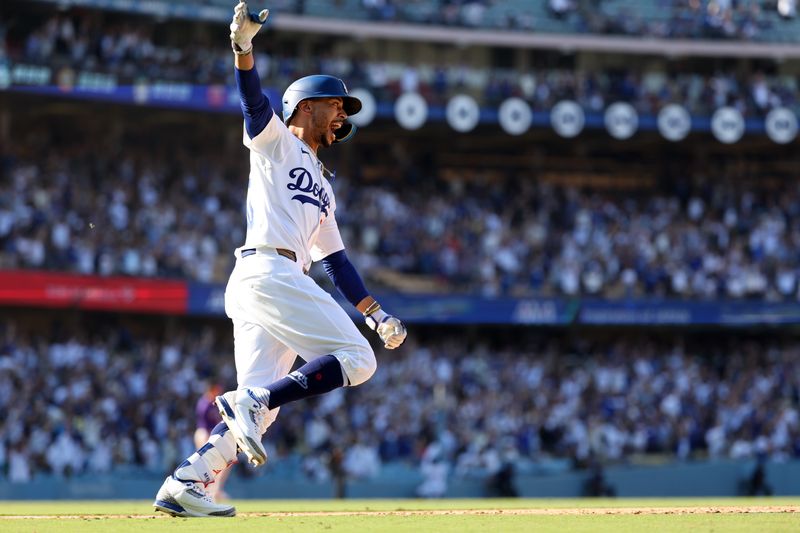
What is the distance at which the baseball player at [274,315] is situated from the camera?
6281mm

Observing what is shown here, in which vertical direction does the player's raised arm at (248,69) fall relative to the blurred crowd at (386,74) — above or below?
below

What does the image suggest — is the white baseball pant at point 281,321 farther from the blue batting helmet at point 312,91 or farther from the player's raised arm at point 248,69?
the blue batting helmet at point 312,91

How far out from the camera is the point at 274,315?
6379mm

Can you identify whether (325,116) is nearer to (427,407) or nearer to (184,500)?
(184,500)

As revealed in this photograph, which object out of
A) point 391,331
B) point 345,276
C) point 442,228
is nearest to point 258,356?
point 391,331

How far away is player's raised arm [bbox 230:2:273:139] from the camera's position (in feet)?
19.7

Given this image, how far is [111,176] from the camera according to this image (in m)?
25.0

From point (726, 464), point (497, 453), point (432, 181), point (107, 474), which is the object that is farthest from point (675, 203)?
point (107, 474)

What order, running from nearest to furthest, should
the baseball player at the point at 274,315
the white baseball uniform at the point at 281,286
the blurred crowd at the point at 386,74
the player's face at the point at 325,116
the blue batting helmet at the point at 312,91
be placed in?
the baseball player at the point at 274,315
the white baseball uniform at the point at 281,286
the blue batting helmet at the point at 312,91
the player's face at the point at 325,116
the blurred crowd at the point at 386,74

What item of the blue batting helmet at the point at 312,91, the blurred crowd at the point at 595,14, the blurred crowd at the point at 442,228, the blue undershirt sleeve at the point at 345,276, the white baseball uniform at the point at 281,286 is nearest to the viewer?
the white baseball uniform at the point at 281,286

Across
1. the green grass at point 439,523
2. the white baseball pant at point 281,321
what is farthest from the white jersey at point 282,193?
the green grass at point 439,523

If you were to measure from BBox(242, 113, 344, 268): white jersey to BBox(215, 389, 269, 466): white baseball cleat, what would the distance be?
0.78 meters

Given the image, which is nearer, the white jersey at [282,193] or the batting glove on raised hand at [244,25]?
the batting glove on raised hand at [244,25]

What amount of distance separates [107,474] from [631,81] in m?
16.4
